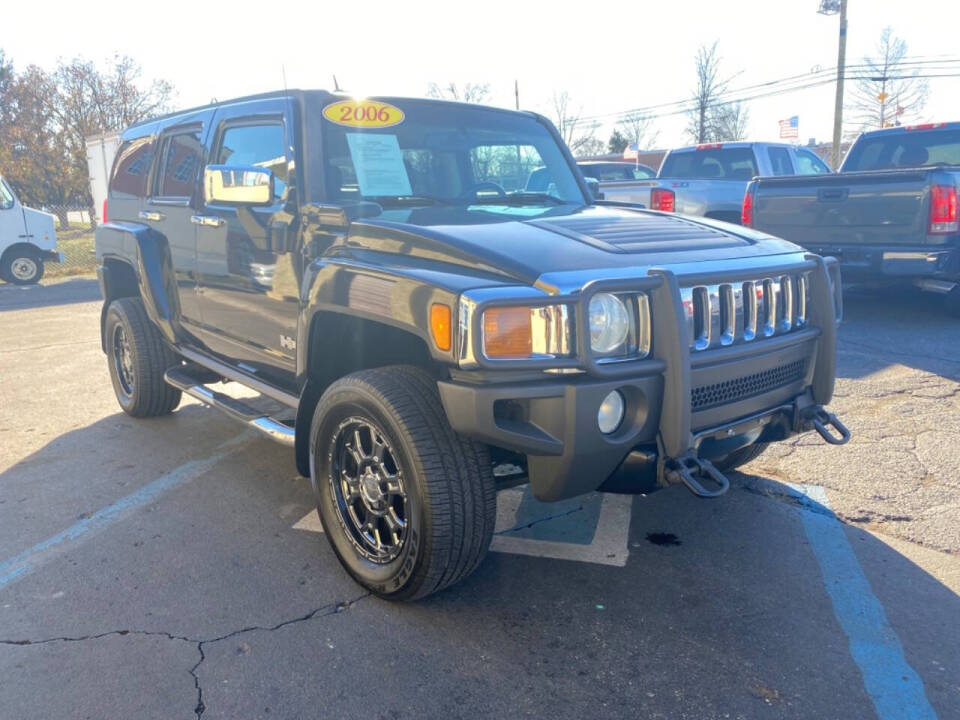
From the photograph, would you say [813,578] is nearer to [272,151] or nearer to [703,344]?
[703,344]

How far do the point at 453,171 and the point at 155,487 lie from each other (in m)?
2.32

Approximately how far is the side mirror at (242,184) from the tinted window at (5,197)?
46.5 feet

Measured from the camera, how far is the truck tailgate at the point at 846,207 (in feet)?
24.6

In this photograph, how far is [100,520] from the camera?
4.03m

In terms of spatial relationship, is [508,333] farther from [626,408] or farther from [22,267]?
[22,267]

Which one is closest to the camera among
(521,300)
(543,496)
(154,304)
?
(521,300)

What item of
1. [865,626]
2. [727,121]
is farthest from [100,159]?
[727,121]

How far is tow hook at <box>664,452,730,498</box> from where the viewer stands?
278cm

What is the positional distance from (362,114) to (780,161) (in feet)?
32.0

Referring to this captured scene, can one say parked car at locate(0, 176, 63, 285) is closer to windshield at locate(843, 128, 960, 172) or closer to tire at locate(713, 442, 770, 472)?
windshield at locate(843, 128, 960, 172)

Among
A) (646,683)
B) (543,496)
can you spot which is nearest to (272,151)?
(543,496)

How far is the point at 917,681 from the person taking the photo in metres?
2.63

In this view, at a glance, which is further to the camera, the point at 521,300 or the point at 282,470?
the point at 282,470

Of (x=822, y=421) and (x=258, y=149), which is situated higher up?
(x=258, y=149)
